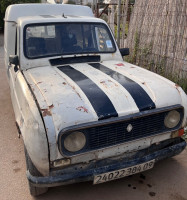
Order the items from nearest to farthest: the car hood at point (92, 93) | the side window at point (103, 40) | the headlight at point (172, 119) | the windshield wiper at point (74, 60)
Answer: the car hood at point (92, 93), the headlight at point (172, 119), the windshield wiper at point (74, 60), the side window at point (103, 40)

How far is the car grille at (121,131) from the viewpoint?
2248 mm

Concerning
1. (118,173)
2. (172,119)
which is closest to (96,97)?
(118,173)

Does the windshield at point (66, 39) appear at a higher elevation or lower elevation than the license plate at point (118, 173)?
higher

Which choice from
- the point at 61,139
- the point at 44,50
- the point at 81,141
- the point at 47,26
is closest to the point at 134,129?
the point at 81,141

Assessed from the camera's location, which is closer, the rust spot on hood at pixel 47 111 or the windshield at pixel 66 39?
A: the rust spot on hood at pixel 47 111

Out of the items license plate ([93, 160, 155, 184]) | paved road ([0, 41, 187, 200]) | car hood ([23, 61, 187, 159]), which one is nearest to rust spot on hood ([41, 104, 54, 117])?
car hood ([23, 61, 187, 159])

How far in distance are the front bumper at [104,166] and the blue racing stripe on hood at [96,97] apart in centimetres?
51

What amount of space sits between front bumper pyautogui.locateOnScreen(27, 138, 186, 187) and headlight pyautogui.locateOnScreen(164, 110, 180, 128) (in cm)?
22

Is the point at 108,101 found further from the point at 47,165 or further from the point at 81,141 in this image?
the point at 47,165

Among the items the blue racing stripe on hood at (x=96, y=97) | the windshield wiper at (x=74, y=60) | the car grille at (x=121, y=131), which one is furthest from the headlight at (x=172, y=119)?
the windshield wiper at (x=74, y=60)

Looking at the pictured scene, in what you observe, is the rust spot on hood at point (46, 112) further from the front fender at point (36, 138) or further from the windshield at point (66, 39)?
the windshield at point (66, 39)

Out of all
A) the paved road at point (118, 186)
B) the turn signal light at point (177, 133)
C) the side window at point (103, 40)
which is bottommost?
the paved road at point (118, 186)

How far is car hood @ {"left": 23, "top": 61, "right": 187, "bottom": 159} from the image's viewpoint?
2.18m

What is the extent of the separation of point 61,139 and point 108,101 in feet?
2.02
